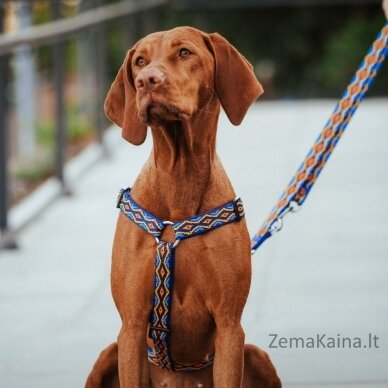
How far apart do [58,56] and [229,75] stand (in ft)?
19.6

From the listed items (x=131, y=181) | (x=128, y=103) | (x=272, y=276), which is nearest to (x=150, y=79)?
(x=128, y=103)

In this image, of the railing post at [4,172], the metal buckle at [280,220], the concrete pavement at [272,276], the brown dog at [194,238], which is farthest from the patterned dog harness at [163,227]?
the railing post at [4,172]

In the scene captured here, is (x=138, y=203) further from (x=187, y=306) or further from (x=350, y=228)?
(x=350, y=228)

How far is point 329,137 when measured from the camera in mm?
4785

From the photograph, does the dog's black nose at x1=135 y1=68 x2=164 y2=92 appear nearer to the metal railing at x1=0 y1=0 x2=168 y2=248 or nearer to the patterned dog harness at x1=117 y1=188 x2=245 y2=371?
the patterned dog harness at x1=117 y1=188 x2=245 y2=371

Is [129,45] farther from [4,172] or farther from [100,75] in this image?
[4,172]

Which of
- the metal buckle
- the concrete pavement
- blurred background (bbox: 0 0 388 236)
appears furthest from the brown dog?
blurred background (bbox: 0 0 388 236)

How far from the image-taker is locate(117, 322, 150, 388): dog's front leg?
4.02 meters

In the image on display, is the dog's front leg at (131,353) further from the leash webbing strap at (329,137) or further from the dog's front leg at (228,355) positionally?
the leash webbing strap at (329,137)

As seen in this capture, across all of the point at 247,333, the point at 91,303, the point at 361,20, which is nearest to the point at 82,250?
the point at 91,303

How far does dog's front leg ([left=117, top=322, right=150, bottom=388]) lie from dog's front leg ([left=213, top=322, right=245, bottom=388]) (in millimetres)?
233

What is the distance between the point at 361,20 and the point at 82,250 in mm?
9293

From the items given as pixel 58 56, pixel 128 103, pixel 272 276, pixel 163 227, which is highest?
pixel 128 103

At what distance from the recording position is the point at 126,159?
36.1ft
